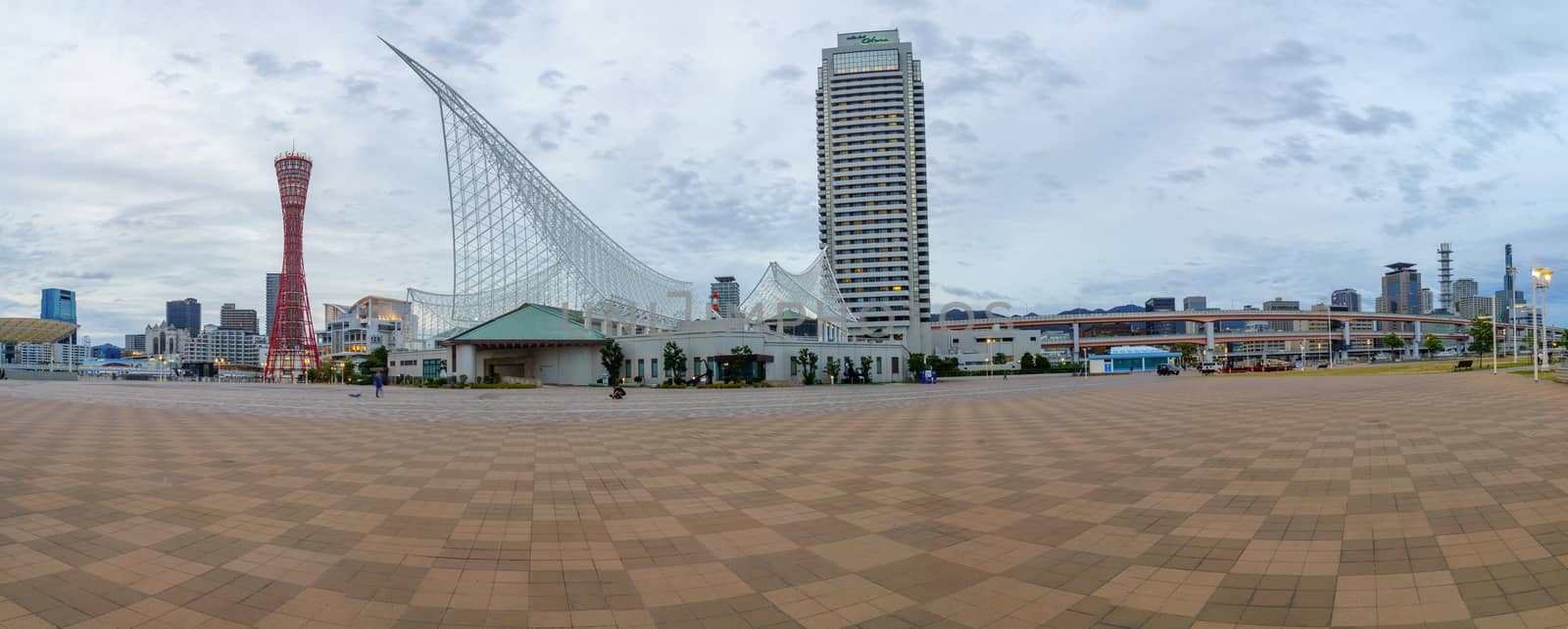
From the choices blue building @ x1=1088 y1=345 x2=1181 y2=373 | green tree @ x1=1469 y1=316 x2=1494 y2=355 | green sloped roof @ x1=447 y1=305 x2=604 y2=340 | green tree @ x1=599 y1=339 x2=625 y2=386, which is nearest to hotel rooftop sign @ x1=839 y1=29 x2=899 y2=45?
blue building @ x1=1088 y1=345 x2=1181 y2=373

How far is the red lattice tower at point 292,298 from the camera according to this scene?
9119 cm

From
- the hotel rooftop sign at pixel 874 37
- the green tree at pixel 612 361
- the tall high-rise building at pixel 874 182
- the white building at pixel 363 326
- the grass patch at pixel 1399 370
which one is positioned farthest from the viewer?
the hotel rooftop sign at pixel 874 37

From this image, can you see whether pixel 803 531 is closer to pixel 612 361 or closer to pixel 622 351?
pixel 612 361

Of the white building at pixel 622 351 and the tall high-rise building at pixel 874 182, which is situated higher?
the tall high-rise building at pixel 874 182

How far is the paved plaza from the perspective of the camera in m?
Answer: 4.96

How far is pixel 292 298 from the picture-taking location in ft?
325

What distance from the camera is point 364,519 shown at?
7.62 m

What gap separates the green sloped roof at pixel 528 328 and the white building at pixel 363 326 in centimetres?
8300

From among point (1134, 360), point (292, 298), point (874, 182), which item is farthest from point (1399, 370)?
point (292, 298)

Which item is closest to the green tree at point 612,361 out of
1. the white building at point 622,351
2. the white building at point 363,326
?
the white building at point 622,351

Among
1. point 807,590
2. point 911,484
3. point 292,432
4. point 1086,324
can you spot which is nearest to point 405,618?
point 807,590

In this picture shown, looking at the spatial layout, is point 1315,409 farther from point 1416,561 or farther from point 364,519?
point 364,519

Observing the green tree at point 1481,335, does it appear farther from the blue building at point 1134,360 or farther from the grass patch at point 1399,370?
the blue building at point 1134,360

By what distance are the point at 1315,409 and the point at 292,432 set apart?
25929 mm
